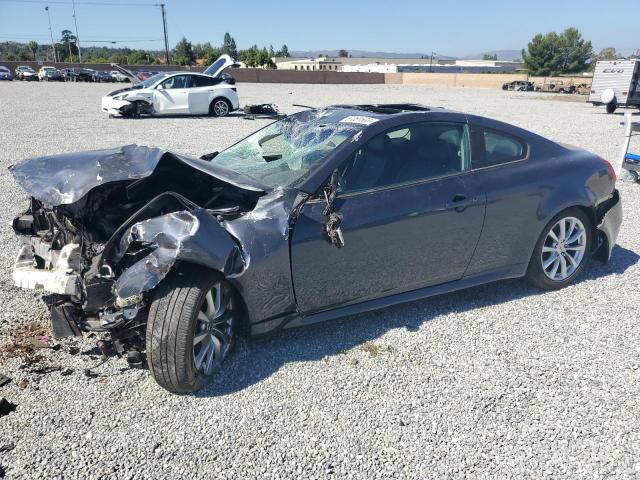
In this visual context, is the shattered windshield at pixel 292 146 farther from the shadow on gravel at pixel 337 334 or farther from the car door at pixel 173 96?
the car door at pixel 173 96

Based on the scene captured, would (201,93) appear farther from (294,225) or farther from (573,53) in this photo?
(573,53)

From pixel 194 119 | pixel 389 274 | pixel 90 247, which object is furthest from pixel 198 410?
pixel 194 119

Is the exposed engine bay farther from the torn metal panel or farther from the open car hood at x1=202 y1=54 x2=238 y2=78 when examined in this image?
the open car hood at x1=202 y1=54 x2=238 y2=78

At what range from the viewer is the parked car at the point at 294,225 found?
2842 millimetres

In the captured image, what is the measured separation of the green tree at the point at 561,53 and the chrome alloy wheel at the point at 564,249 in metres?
88.2

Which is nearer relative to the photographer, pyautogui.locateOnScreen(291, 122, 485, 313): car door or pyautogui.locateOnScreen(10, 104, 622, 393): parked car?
pyautogui.locateOnScreen(10, 104, 622, 393): parked car

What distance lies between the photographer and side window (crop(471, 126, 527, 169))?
3943mm

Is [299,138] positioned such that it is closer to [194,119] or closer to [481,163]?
[481,163]

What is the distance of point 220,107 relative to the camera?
700 inches

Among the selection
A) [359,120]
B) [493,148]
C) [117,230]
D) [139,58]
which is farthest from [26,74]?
[493,148]

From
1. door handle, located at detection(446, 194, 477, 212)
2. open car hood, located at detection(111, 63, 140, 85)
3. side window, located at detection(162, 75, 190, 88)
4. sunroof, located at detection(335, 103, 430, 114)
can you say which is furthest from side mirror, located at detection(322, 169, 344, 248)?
open car hood, located at detection(111, 63, 140, 85)

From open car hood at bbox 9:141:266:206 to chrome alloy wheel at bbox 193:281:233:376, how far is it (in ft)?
2.31

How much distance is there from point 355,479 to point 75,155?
2725 millimetres

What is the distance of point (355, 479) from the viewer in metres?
2.45
